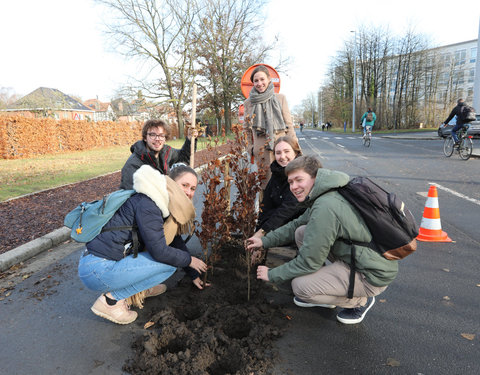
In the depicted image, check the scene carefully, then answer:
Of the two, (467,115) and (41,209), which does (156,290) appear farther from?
(467,115)

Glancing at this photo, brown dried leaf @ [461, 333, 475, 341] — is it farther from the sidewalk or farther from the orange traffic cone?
the sidewalk

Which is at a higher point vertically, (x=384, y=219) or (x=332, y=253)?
(x=384, y=219)

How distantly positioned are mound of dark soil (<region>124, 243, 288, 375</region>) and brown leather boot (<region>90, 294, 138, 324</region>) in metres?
0.13

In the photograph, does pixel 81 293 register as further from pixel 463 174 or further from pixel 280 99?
pixel 463 174

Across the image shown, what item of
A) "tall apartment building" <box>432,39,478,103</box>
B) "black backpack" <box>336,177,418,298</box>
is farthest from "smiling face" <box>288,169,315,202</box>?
"tall apartment building" <box>432,39,478,103</box>

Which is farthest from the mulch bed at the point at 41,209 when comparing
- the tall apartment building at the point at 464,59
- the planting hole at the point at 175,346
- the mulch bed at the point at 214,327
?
the tall apartment building at the point at 464,59

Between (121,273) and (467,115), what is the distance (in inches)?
503

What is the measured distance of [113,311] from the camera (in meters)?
2.55

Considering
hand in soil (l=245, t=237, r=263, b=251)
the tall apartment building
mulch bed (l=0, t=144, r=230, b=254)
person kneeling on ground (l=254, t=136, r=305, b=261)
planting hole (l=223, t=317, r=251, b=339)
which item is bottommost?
planting hole (l=223, t=317, r=251, b=339)

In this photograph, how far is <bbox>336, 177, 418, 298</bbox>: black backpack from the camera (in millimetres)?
2221

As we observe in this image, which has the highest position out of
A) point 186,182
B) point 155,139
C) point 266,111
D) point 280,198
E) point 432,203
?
point 266,111

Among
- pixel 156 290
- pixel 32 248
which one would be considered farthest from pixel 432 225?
pixel 32 248

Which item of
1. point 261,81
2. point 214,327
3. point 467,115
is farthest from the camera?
point 467,115

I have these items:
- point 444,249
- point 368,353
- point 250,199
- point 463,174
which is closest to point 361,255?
point 368,353
